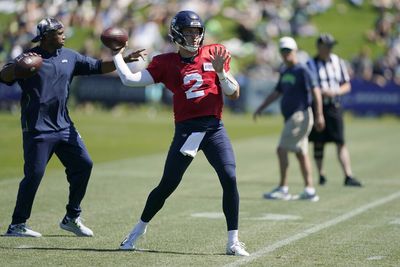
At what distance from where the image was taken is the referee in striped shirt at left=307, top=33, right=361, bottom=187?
13859 mm

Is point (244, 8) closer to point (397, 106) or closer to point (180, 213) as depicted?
point (397, 106)

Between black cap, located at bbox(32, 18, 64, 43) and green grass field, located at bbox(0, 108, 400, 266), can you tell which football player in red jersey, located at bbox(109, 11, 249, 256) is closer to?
green grass field, located at bbox(0, 108, 400, 266)

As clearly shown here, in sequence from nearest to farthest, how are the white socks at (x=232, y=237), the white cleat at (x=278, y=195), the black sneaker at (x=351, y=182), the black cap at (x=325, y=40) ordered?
the white socks at (x=232, y=237) < the white cleat at (x=278, y=195) < the black cap at (x=325, y=40) < the black sneaker at (x=351, y=182)

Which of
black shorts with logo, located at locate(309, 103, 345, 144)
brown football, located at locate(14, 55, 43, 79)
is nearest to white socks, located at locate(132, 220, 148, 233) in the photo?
brown football, located at locate(14, 55, 43, 79)

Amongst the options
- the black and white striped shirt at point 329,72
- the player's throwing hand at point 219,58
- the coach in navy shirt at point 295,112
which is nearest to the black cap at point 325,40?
the black and white striped shirt at point 329,72

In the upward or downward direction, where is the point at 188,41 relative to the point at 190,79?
upward

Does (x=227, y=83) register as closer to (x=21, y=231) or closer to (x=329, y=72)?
(x=21, y=231)

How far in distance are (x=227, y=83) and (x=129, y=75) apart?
0.76 metres

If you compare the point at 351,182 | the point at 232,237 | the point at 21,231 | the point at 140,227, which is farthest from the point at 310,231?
the point at 351,182

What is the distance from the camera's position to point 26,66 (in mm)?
8609

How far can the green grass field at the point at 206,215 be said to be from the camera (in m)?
8.05

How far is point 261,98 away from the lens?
3050 centimetres

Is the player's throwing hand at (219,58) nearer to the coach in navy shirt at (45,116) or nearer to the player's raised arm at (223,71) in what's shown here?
the player's raised arm at (223,71)

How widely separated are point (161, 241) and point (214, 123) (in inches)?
48.0
